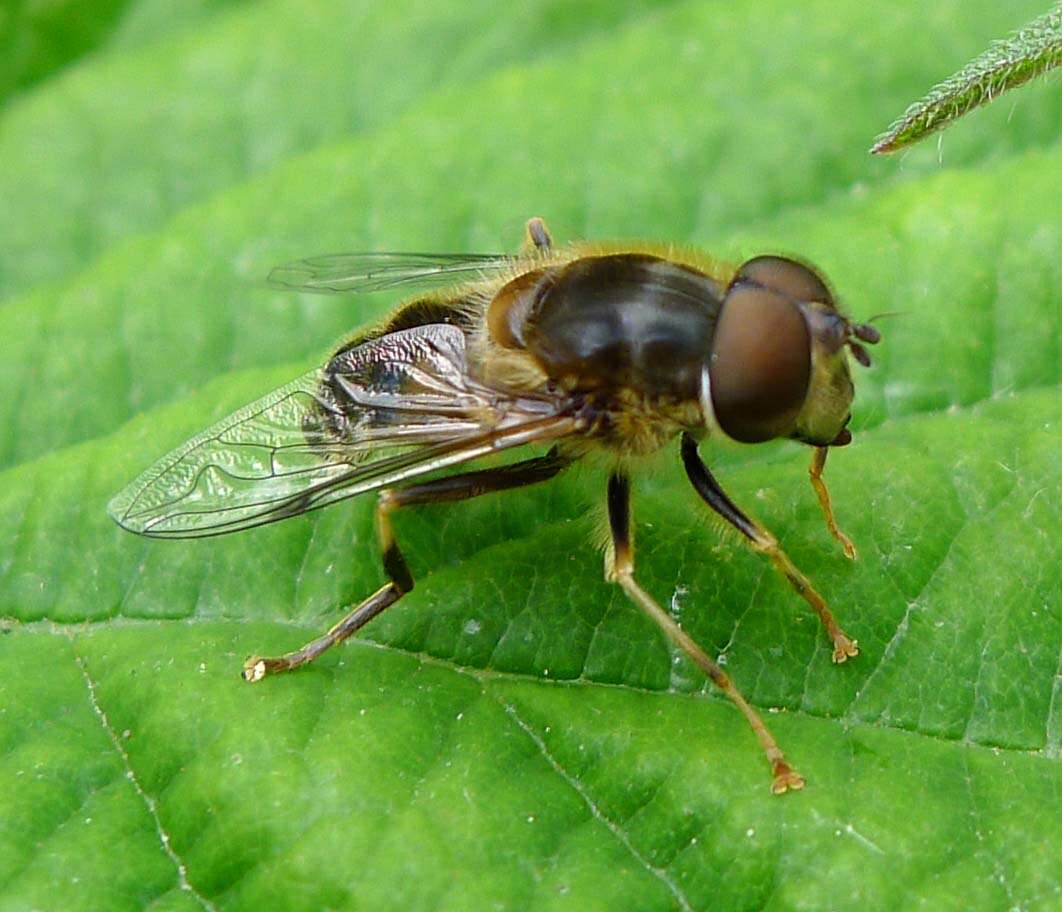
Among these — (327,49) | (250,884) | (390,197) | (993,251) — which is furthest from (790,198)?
(250,884)

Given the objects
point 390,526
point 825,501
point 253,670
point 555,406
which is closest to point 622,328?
point 555,406

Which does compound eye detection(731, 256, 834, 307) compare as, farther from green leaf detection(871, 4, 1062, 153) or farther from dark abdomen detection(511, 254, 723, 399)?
green leaf detection(871, 4, 1062, 153)

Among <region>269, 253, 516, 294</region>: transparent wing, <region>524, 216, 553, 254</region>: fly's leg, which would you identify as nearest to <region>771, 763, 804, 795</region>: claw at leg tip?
<region>524, 216, 553, 254</region>: fly's leg

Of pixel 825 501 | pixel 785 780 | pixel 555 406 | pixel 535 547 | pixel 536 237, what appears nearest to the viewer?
pixel 785 780

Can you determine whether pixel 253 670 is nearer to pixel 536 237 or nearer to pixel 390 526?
pixel 390 526

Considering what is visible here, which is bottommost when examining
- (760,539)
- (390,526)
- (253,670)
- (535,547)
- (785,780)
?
(253,670)

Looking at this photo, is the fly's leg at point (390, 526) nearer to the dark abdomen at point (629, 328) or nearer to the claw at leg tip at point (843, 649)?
the dark abdomen at point (629, 328)
